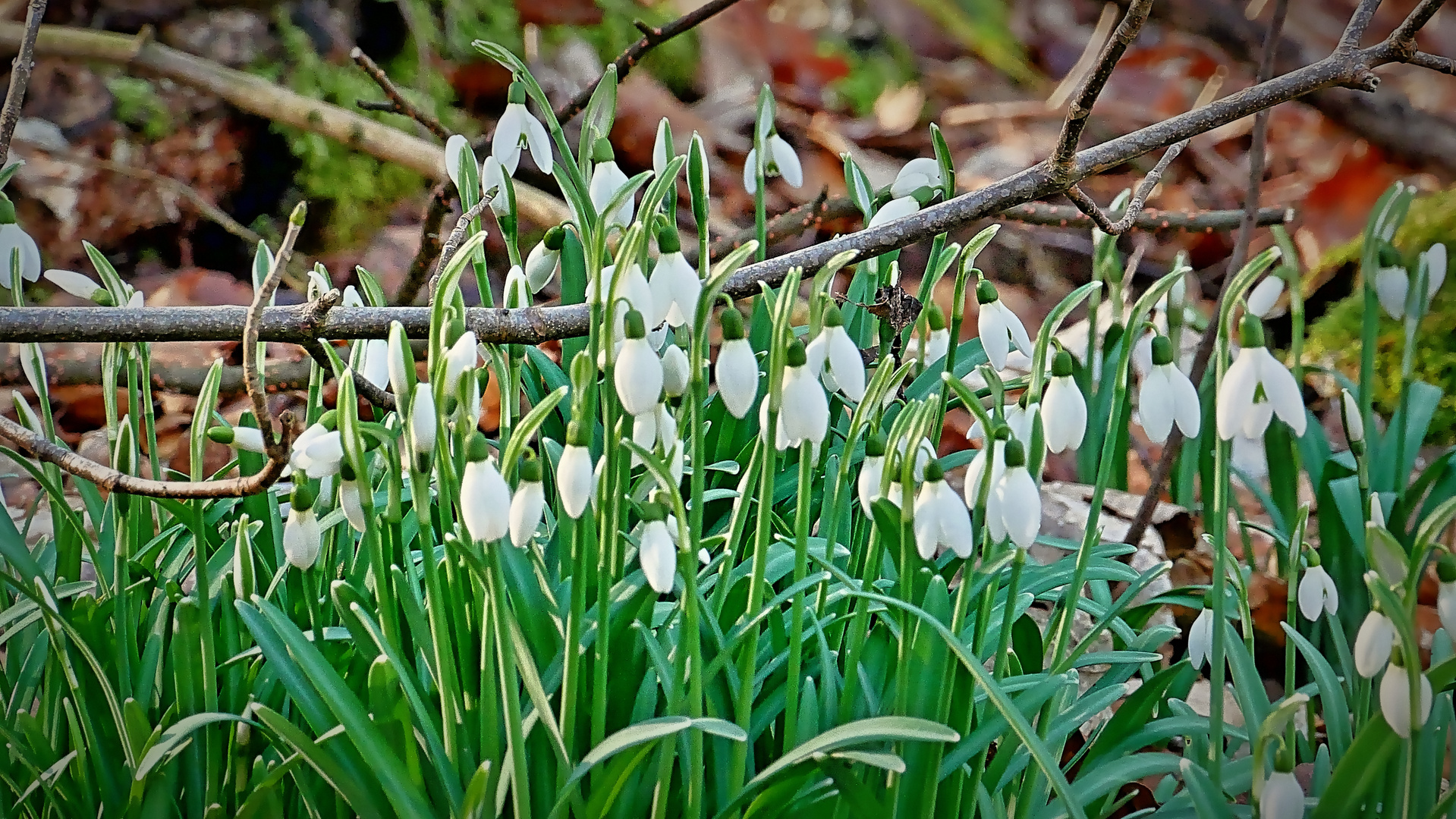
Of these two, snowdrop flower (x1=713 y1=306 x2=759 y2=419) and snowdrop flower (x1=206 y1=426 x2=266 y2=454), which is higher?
snowdrop flower (x1=713 y1=306 x2=759 y2=419)

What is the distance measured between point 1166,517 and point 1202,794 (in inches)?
45.6

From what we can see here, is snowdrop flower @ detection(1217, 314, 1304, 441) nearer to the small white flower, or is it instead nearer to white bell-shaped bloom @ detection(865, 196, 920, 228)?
white bell-shaped bloom @ detection(865, 196, 920, 228)

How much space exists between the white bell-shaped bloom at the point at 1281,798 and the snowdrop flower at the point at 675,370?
55 centimetres

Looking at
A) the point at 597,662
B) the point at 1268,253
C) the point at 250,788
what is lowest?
the point at 250,788

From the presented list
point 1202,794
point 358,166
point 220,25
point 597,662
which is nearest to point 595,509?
point 597,662

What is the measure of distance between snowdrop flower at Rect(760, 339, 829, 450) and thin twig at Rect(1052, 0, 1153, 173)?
477 mm

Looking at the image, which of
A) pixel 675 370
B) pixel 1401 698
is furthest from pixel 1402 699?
pixel 675 370

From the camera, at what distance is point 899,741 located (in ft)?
3.19

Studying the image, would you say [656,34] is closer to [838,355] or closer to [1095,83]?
[1095,83]

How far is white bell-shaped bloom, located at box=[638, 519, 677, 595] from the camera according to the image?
82 cm

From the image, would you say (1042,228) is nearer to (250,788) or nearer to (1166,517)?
(1166,517)

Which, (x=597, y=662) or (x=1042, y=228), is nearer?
(x=597, y=662)

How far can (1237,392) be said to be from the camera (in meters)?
0.84

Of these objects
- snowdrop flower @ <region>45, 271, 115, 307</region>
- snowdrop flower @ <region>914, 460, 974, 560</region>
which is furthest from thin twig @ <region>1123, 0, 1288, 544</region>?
snowdrop flower @ <region>45, 271, 115, 307</region>
